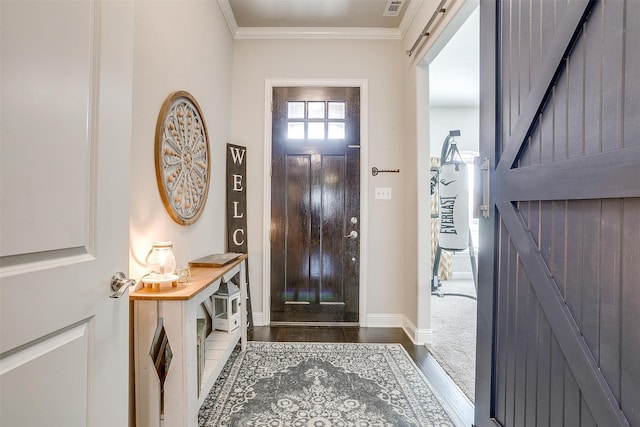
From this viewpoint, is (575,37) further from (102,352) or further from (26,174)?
(102,352)

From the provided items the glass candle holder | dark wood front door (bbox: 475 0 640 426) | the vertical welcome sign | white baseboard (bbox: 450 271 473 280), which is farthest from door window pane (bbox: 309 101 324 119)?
white baseboard (bbox: 450 271 473 280)

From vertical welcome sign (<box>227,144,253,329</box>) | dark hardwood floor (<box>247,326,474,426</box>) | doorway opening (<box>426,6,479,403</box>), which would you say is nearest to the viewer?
dark hardwood floor (<box>247,326,474,426</box>)

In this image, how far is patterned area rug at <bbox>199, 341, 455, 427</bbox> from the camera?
1.55 m

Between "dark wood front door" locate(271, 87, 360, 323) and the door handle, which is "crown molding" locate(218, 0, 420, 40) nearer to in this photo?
"dark wood front door" locate(271, 87, 360, 323)

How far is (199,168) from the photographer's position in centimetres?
210

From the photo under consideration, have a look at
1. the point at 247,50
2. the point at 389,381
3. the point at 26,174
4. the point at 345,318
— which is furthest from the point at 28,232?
the point at 247,50

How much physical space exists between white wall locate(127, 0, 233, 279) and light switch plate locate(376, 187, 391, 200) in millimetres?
1529

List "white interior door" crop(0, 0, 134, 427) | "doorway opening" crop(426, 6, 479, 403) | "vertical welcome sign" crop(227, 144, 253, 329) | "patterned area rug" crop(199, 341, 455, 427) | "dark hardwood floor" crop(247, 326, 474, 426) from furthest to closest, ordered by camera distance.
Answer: "vertical welcome sign" crop(227, 144, 253, 329), "doorway opening" crop(426, 6, 479, 403), "dark hardwood floor" crop(247, 326, 474, 426), "patterned area rug" crop(199, 341, 455, 427), "white interior door" crop(0, 0, 134, 427)

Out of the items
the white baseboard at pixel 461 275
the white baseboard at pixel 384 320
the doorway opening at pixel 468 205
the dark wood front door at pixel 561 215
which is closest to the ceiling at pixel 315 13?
the doorway opening at pixel 468 205

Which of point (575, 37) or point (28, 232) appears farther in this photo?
point (575, 37)

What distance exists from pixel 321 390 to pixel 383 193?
6.05 ft

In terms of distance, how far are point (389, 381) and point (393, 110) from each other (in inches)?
95.8

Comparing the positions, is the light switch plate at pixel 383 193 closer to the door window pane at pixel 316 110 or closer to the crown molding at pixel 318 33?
the door window pane at pixel 316 110

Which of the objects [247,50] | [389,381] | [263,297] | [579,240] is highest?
[247,50]
